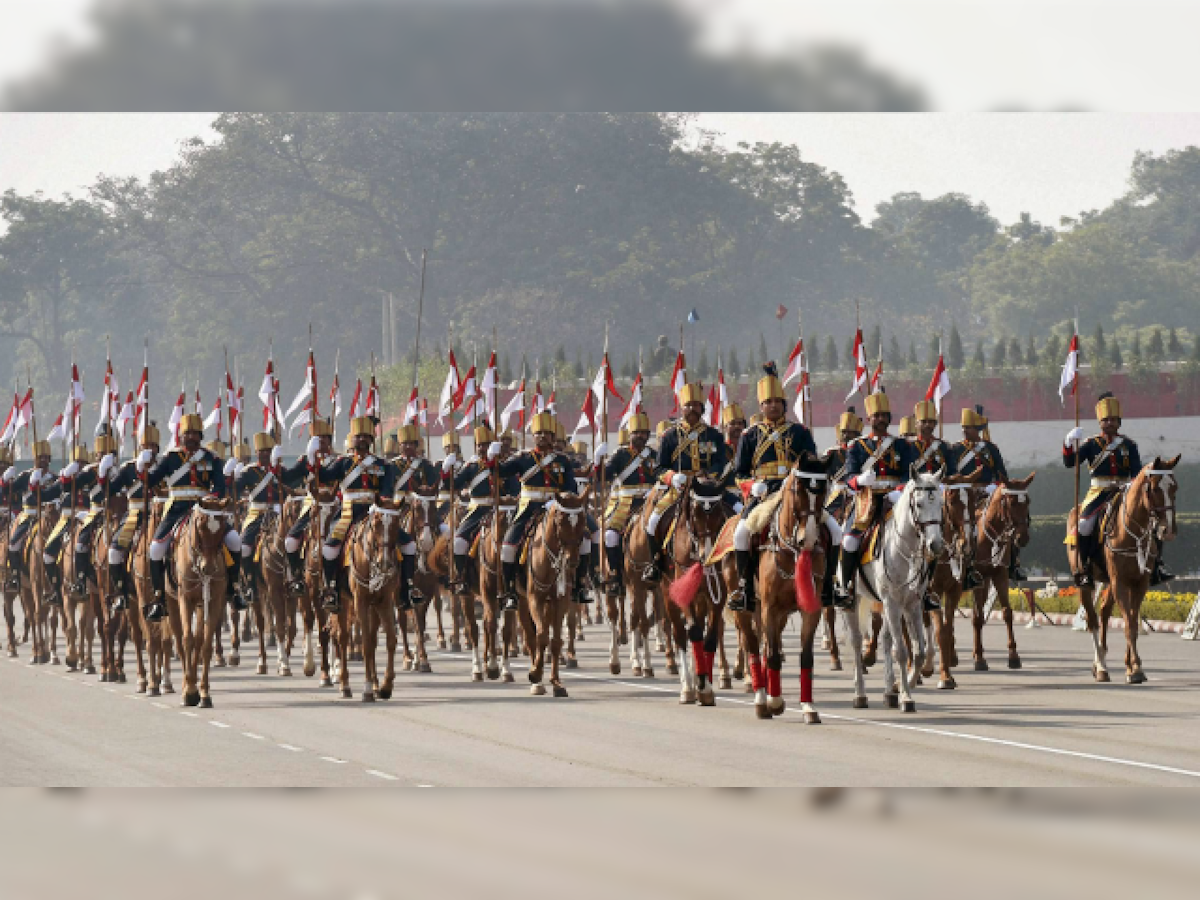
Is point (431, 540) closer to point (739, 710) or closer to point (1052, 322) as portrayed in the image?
point (739, 710)

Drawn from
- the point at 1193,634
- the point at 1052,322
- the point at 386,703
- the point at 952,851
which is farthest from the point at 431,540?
the point at 1052,322

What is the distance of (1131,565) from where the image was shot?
21.1m

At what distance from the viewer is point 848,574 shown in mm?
19141

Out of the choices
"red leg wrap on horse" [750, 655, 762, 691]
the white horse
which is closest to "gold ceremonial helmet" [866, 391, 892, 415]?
the white horse

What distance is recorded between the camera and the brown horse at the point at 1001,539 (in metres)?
23.5

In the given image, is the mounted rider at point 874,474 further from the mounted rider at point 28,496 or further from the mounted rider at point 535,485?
the mounted rider at point 28,496

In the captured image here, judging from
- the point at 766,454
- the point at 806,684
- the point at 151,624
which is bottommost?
the point at 806,684

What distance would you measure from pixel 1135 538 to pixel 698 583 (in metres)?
5.31

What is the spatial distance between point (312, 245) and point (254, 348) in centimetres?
708

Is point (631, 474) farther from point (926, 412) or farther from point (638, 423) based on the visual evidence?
point (926, 412)

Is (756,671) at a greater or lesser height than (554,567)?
lesser

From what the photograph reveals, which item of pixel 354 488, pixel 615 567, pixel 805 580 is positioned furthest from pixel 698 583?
pixel 354 488

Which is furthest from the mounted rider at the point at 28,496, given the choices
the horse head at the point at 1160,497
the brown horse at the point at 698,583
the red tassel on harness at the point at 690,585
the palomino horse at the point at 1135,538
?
the horse head at the point at 1160,497

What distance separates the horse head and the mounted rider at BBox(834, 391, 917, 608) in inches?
126
